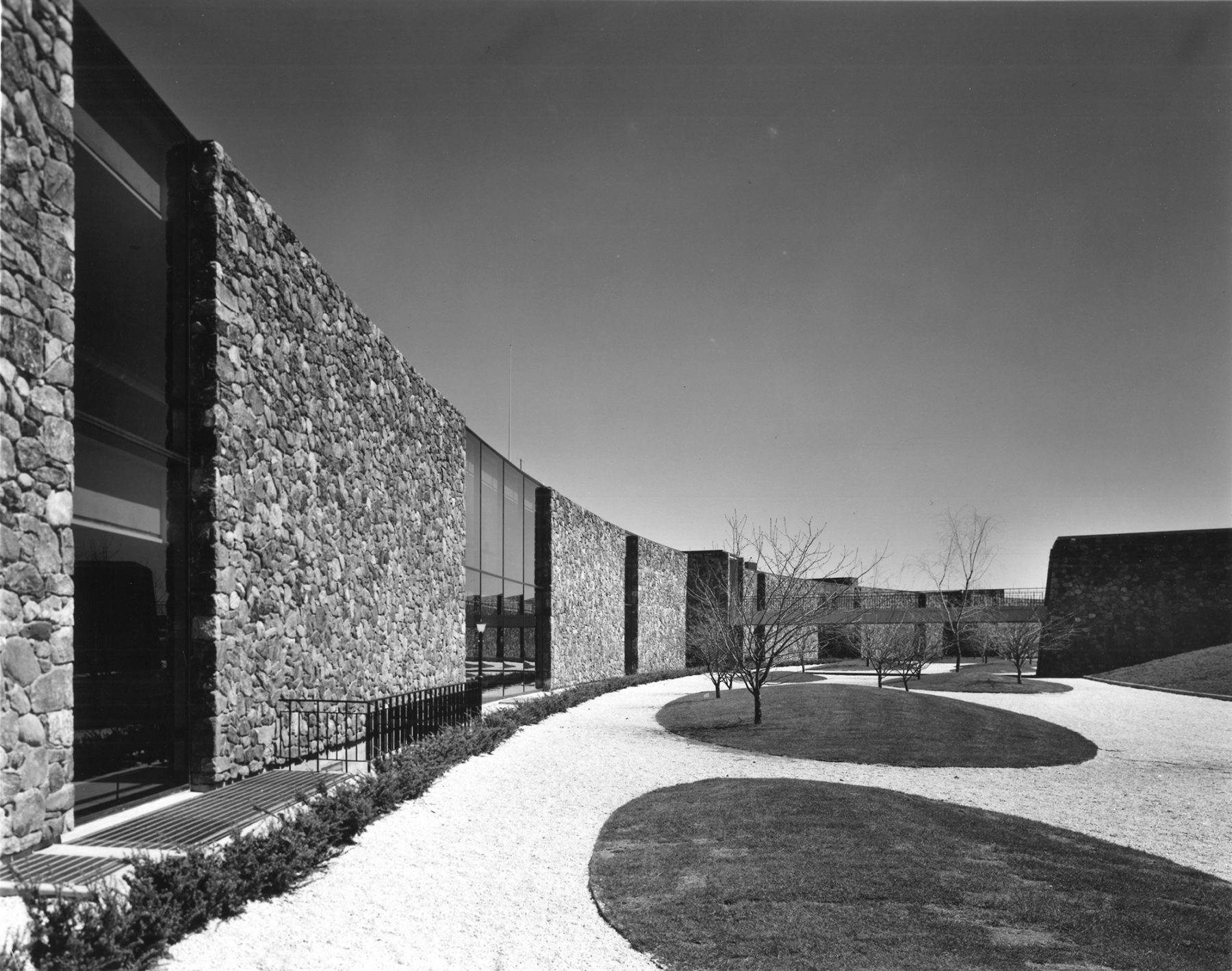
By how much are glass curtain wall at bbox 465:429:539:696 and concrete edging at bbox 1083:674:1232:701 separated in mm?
18996

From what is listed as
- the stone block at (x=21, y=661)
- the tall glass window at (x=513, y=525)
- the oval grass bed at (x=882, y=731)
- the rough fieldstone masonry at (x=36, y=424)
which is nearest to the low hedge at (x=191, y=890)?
the rough fieldstone masonry at (x=36, y=424)

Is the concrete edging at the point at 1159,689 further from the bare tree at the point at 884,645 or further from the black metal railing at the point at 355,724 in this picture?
the black metal railing at the point at 355,724

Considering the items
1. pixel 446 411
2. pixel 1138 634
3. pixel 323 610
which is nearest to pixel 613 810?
pixel 323 610

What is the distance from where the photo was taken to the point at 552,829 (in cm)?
801

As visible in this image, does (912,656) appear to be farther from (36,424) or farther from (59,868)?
(36,424)

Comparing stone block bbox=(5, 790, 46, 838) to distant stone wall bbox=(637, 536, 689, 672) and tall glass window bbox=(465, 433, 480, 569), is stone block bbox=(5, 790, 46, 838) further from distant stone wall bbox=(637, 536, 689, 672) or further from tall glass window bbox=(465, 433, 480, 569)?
distant stone wall bbox=(637, 536, 689, 672)

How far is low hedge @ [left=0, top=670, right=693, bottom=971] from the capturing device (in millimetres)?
4211

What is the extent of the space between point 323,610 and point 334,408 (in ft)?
9.91

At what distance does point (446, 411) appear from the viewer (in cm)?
1798

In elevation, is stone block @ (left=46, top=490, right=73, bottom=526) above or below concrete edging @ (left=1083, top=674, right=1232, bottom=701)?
above

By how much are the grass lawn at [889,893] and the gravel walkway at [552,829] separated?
19.3 inches

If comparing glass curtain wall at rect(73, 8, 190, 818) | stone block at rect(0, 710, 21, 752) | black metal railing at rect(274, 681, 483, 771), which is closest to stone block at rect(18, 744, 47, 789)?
stone block at rect(0, 710, 21, 752)

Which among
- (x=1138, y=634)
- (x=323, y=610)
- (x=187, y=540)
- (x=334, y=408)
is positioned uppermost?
(x=334, y=408)

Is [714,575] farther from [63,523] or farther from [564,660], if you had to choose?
[63,523]
